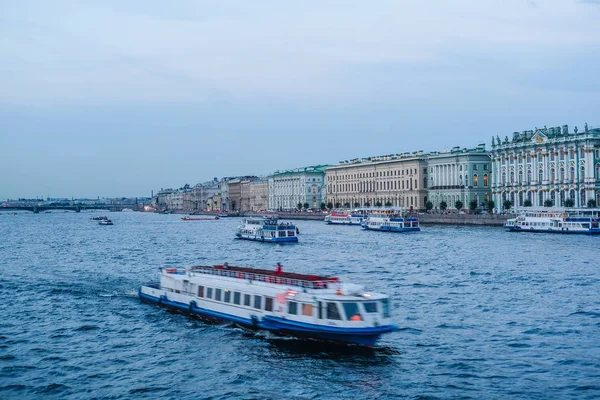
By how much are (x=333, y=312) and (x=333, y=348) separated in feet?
2.67

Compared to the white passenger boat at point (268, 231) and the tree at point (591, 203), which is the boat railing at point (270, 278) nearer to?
the white passenger boat at point (268, 231)

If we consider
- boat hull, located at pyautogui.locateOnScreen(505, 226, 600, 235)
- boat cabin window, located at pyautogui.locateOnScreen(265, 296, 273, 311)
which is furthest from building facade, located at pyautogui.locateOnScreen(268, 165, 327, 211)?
boat cabin window, located at pyautogui.locateOnScreen(265, 296, 273, 311)

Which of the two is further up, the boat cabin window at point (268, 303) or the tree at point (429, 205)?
the tree at point (429, 205)

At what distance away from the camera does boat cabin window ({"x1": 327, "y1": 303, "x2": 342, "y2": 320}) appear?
55.6 feet

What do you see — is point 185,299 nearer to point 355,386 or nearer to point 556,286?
point 355,386

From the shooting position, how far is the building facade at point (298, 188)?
122m

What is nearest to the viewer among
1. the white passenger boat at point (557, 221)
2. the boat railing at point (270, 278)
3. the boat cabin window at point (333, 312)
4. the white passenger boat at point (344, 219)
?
the boat cabin window at point (333, 312)

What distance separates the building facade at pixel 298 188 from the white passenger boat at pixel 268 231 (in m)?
62.4

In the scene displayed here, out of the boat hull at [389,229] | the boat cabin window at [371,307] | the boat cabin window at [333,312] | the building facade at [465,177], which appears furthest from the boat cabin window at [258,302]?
the building facade at [465,177]

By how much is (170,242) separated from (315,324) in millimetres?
39080

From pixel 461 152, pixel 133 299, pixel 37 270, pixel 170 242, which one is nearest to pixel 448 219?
pixel 461 152

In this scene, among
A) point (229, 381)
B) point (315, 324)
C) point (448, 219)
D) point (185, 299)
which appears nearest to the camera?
point (229, 381)

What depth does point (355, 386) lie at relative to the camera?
14.8 metres

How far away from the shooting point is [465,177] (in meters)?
85.5
